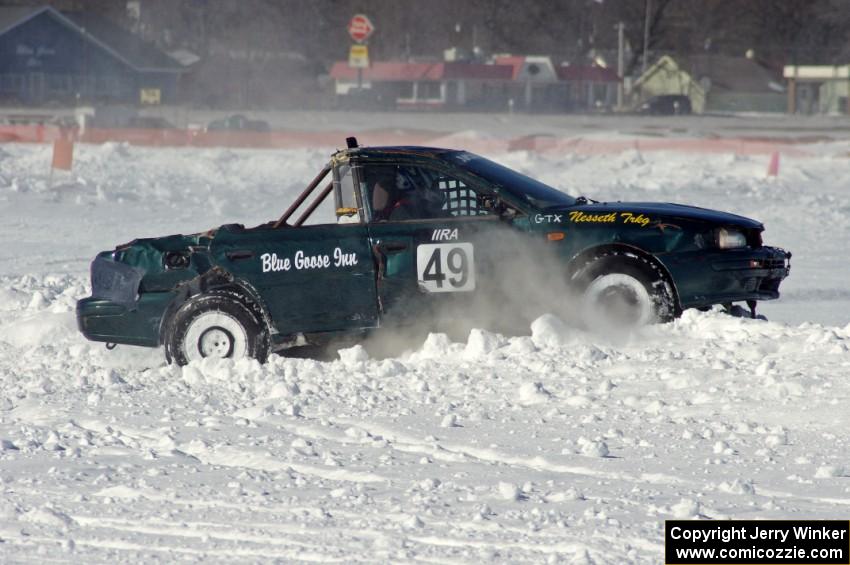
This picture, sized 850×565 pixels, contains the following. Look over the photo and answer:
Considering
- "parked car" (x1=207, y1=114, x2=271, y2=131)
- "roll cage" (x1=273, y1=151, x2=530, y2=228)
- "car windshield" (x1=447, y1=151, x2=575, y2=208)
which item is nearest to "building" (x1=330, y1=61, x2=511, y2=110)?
"parked car" (x1=207, y1=114, x2=271, y2=131)

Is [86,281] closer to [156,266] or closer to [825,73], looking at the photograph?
[156,266]

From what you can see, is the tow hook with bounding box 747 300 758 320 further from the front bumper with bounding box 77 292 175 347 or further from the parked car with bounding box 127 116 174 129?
the parked car with bounding box 127 116 174 129

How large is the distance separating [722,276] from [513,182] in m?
1.56

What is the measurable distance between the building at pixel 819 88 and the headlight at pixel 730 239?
70499mm

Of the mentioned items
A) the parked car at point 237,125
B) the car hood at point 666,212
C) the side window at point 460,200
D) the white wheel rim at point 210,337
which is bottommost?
the white wheel rim at point 210,337

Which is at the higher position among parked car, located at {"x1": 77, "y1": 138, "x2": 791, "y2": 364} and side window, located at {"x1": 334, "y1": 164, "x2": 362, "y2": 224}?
side window, located at {"x1": 334, "y1": 164, "x2": 362, "y2": 224}

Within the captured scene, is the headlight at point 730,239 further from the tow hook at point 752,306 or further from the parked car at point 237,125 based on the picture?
the parked car at point 237,125

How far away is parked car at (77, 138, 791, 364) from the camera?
7.98 m

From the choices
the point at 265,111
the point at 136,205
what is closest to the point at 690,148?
the point at 136,205

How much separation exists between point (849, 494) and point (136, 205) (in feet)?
58.0

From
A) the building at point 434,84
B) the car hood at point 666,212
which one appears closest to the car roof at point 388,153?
the car hood at point 666,212

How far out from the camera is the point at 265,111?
64312 millimetres

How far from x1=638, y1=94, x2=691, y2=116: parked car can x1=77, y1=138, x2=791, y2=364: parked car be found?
59.5m

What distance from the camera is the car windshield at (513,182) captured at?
824cm
